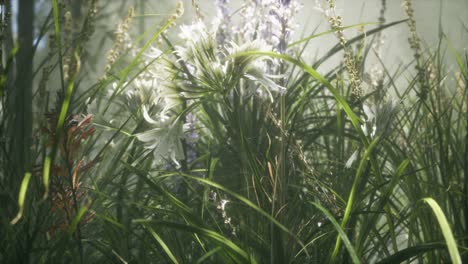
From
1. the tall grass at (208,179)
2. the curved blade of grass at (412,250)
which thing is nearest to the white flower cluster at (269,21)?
the tall grass at (208,179)

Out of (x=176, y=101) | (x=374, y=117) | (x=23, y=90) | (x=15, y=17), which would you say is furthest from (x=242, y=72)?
(x=15, y=17)

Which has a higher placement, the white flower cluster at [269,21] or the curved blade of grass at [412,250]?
the white flower cluster at [269,21]

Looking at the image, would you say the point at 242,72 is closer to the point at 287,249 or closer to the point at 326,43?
the point at 287,249

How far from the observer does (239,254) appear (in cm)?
58

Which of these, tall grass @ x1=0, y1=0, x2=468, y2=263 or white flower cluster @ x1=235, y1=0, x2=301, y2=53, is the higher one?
white flower cluster @ x1=235, y1=0, x2=301, y2=53

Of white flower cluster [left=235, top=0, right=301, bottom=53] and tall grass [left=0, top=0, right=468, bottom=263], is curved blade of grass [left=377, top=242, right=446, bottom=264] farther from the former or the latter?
white flower cluster [left=235, top=0, right=301, bottom=53]

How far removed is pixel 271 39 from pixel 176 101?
21 cm

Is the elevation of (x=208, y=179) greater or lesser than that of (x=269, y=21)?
lesser

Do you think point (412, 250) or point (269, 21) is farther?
point (269, 21)

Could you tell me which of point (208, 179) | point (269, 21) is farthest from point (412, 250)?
point (269, 21)

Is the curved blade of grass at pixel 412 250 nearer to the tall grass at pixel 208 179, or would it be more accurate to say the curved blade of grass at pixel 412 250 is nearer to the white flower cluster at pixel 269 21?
the tall grass at pixel 208 179

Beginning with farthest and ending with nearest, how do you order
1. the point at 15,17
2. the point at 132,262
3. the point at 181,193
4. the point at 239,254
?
the point at 15,17, the point at 181,193, the point at 132,262, the point at 239,254

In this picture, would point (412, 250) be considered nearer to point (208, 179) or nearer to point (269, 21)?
point (208, 179)

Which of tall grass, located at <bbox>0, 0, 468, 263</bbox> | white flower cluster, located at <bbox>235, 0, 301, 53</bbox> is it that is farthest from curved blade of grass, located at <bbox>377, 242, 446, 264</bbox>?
white flower cluster, located at <bbox>235, 0, 301, 53</bbox>
